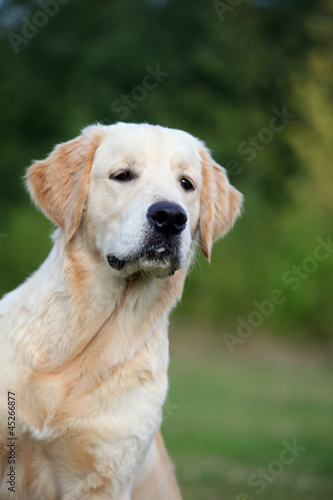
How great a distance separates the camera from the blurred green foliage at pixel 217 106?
1748 centimetres

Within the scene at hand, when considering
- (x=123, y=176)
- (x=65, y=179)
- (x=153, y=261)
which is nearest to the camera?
(x=153, y=261)

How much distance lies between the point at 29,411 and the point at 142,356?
0.68 meters

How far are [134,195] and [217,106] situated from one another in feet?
60.4

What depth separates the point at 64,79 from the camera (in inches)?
902

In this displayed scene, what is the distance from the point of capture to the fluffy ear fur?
162 inches

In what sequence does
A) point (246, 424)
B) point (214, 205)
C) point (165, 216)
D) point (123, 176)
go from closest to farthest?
1. point (165, 216)
2. point (123, 176)
3. point (214, 205)
4. point (246, 424)

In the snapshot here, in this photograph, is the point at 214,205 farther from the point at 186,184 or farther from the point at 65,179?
the point at 65,179

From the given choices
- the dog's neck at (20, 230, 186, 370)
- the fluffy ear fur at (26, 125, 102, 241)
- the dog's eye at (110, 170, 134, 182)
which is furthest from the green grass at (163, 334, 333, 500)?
the dog's eye at (110, 170, 134, 182)

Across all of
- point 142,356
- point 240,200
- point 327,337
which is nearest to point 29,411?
point 142,356

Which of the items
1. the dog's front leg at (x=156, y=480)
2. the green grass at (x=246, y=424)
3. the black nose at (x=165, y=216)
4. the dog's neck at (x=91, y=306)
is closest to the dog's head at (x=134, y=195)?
the black nose at (x=165, y=216)

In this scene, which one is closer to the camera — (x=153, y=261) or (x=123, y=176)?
(x=153, y=261)

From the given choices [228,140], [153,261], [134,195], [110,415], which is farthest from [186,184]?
[228,140]

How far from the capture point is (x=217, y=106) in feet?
71.6

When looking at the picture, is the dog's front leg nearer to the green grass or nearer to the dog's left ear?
the dog's left ear
